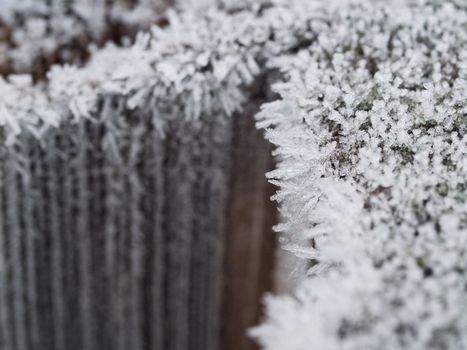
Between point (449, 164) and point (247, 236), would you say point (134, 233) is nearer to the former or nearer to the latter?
point (247, 236)

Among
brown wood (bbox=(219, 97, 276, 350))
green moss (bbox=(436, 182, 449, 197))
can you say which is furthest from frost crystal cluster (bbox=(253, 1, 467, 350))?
brown wood (bbox=(219, 97, 276, 350))

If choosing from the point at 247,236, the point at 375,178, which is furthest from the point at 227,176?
the point at 375,178

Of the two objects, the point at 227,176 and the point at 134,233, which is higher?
the point at 227,176

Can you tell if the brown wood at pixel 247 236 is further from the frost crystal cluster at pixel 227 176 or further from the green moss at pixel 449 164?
the green moss at pixel 449 164

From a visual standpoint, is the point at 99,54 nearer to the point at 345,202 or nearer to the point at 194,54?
the point at 194,54

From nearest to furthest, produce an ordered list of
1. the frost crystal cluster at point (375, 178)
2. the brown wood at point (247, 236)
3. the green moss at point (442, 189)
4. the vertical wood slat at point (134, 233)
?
the frost crystal cluster at point (375, 178), the green moss at point (442, 189), the vertical wood slat at point (134, 233), the brown wood at point (247, 236)

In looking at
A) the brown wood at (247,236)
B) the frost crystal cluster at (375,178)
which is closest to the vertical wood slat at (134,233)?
the brown wood at (247,236)

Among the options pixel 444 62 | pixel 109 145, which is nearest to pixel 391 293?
pixel 444 62

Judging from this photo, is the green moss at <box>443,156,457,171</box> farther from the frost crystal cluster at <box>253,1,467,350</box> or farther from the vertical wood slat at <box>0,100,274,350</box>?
the vertical wood slat at <box>0,100,274,350</box>
